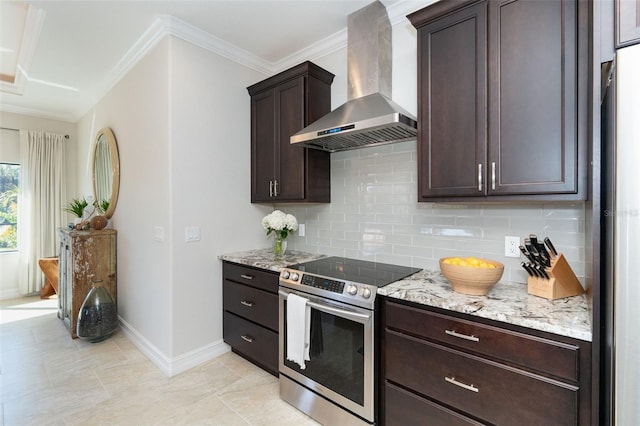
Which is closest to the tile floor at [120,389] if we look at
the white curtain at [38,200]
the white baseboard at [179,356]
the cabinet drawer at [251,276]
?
the white baseboard at [179,356]

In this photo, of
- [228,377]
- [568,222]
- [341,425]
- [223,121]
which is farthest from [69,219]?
[568,222]

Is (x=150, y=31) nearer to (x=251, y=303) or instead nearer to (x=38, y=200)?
(x=251, y=303)

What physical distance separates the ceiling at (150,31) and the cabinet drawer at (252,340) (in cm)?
248

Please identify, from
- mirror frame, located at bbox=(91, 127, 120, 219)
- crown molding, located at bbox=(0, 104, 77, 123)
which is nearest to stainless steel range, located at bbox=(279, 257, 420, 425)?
mirror frame, located at bbox=(91, 127, 120, 219)

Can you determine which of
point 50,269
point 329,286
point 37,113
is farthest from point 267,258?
point 37,113

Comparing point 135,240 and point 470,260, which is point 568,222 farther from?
point 135,240

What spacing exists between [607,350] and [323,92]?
2502 mm

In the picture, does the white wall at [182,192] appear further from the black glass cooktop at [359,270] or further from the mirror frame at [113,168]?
the black glass cooktop at [359,270]

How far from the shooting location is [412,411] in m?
1.62

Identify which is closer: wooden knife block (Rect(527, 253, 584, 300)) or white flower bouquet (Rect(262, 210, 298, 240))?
wooden knife block (Rect(527, 253, 584, 300))

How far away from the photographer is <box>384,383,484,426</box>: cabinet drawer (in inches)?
58.6

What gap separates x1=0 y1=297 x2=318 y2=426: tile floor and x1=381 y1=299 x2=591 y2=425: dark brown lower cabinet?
0.81 m

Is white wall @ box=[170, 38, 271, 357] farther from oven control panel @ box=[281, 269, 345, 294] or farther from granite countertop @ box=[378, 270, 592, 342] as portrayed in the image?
granite countertop @ box=[378, 270, 592, 342]

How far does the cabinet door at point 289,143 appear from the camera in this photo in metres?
2.66
